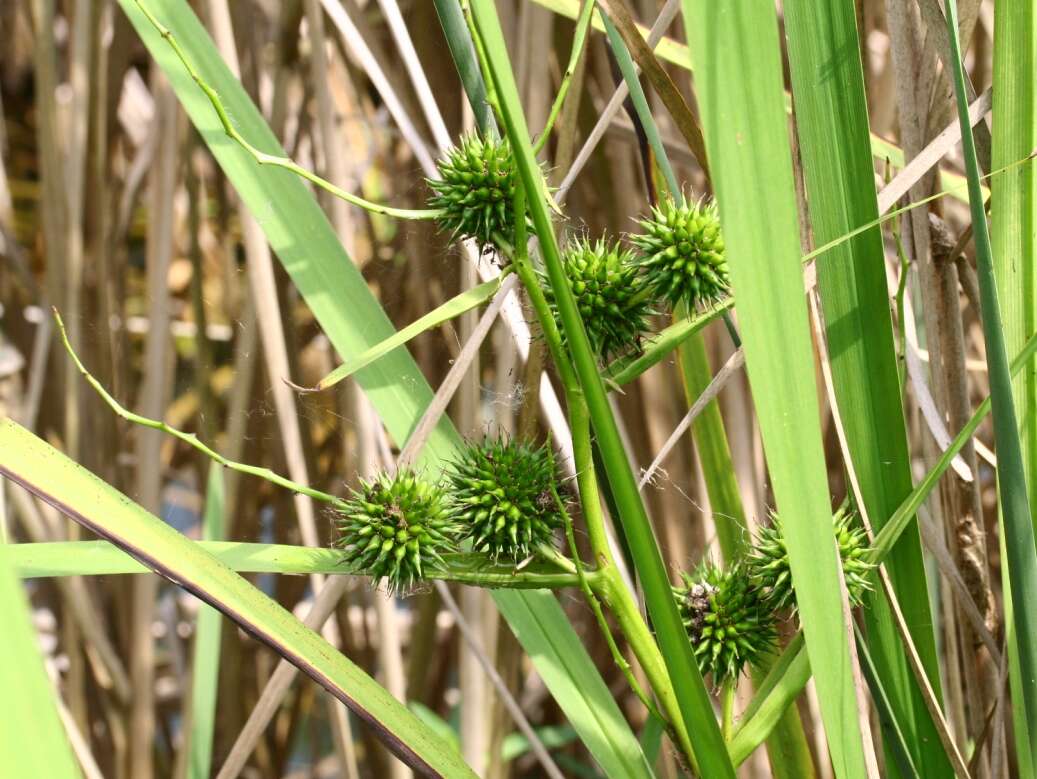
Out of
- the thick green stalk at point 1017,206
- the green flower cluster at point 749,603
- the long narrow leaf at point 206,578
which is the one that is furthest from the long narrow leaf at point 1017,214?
the long narrow leaf at point 206,578

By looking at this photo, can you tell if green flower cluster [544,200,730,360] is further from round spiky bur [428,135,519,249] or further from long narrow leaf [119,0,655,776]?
long narrow leaf [119,0,655,776]

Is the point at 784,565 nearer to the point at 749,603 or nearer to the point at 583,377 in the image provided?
the point at 749,603

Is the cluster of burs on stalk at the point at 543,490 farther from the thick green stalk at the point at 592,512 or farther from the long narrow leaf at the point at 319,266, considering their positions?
the long narrow leaf at the point at 319,266

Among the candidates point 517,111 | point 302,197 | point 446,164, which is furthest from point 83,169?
point 517,111

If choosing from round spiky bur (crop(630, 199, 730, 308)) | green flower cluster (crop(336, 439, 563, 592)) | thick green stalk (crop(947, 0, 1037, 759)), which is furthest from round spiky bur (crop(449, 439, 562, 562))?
thick green stalk (crop(947, 0, 1037, 759))

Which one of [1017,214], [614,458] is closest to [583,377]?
[614,458]
